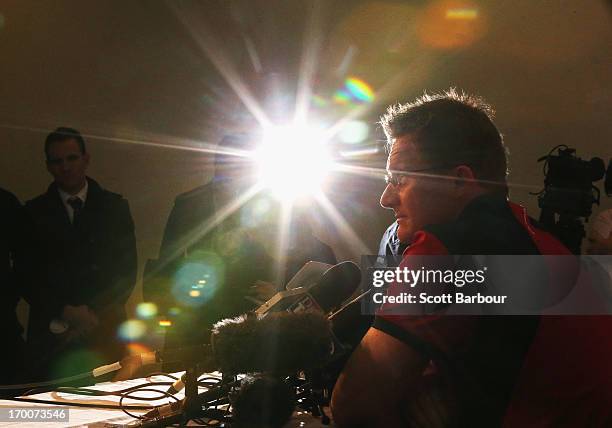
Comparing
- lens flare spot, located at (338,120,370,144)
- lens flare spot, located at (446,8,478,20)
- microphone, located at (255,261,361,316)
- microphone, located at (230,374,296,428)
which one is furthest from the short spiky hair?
lens flare spot, located at (446,8,478,20)

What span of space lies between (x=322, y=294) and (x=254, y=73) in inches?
142

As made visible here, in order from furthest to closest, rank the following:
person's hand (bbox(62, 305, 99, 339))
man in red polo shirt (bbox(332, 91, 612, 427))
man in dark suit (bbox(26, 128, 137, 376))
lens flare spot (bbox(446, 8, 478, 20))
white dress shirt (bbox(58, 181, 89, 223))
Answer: lens flare spot (bbox(446, 8, 478, 20))
white dress shirt (bbox(58, 181, 89, 223))
man in dark suit (bbox(26, 128, 137, 376))
person's hand (bbox(62, 305, 99, 339))
man in red polo shirt (bbox(332, 91, 612, 427))

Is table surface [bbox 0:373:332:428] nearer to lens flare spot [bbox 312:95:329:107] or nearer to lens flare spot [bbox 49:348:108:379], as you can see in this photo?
lens flare spot [bbox 49:348:108:379]

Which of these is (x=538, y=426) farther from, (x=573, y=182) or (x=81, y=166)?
(x=81, y=166)

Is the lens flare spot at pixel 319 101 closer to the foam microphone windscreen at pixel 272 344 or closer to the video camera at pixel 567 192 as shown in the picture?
the video camera at pixel 567 192

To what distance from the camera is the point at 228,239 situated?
263cm

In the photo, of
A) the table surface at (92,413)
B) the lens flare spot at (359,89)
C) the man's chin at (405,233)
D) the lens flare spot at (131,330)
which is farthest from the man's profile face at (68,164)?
the man's chin at (405,233)

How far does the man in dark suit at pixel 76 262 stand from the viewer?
296 centimetres

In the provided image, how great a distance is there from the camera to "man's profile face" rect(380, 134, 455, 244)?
3.32ft

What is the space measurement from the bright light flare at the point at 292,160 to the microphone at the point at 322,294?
2280mm

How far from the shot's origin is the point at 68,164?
3180 millimetres

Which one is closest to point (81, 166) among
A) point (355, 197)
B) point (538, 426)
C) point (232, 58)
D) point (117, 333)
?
point (117, 333)

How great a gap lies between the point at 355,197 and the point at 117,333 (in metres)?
2.15

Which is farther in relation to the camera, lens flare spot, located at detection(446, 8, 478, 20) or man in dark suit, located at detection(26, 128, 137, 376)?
lens flare spot, located at detection(446, 8, 478, 20)
